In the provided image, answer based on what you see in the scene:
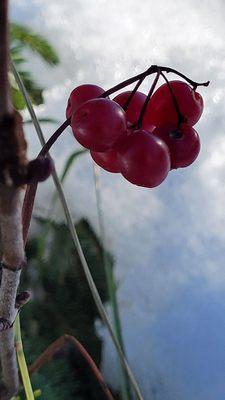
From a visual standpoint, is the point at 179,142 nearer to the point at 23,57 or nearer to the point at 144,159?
the point at 144,159

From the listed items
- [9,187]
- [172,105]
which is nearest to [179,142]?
[172,105]

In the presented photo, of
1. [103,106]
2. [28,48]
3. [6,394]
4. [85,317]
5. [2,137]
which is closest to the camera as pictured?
[2,137]

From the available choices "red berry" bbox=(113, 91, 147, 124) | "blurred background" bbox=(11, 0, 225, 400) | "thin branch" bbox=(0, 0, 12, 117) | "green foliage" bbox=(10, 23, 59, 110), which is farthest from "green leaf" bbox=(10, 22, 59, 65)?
"thin branch" bbox=(0, 0, 12, 117)

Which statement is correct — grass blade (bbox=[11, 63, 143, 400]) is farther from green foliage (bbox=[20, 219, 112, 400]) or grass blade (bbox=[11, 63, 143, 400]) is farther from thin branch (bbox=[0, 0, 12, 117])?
green foliage (bbox=[20, 219, 112, 400])

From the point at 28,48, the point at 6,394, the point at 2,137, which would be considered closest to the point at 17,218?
the point at 2,137

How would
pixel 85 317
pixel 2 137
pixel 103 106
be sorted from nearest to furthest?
pixel 2 137, pixel 103 106, pixel 85 317

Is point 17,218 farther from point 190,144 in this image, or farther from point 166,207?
point 166,207
